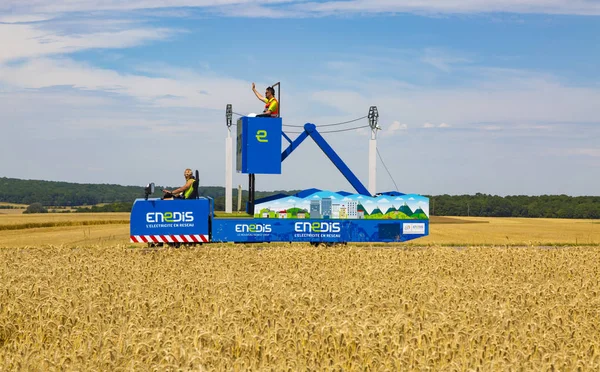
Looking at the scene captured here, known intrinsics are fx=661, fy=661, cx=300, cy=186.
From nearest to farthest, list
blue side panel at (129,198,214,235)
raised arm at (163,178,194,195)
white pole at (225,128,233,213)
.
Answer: blue side panel at (129,198,214,235) → raised arm at (163,178,194,195) → white pole at (225,128,233,213)

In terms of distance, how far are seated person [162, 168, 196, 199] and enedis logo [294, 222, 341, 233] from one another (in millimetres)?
3315

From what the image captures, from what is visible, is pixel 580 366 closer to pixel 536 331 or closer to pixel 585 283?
pixel 536 331

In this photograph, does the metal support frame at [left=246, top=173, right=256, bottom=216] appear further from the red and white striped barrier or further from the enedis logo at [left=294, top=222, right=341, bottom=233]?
the red and white striped barrier

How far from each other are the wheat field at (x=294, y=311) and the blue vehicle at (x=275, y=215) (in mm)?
1838

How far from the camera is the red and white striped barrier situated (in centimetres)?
1903

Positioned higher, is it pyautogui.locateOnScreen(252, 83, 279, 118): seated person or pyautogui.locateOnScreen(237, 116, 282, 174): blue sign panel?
pyautogui.locateOnScreen(252, 83, 279, 118): seated person

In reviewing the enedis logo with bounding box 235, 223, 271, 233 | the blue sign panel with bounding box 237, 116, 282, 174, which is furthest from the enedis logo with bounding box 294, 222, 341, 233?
the blue sign panel with bounding box 237, 116, 282, 174

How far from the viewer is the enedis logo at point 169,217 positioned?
19.0 meters

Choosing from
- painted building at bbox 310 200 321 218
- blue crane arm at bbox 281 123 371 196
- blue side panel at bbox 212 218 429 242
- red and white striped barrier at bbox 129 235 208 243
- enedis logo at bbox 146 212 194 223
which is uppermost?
blue crane arm at bbox 281 123 371 196

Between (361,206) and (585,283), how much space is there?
830cm

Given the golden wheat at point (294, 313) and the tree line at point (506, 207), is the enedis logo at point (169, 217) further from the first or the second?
the tree line at point (506, 207)

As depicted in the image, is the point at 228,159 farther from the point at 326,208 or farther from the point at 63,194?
the point at 63,194

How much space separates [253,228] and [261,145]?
260 centimetres

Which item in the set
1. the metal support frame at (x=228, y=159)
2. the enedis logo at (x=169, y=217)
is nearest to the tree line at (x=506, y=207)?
the metal support frame at (x=228, y=159)
